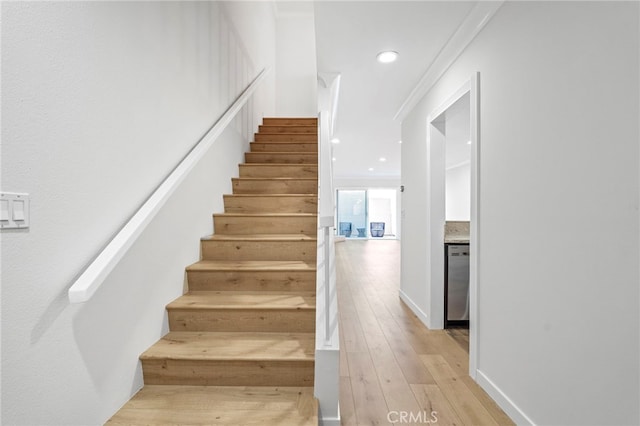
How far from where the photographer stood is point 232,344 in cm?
167

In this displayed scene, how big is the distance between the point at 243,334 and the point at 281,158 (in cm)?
216

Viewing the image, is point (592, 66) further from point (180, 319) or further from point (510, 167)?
point (180, 319)

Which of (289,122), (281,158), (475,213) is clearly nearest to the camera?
(475,213)

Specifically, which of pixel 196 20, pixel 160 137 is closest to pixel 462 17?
pixel 196 20

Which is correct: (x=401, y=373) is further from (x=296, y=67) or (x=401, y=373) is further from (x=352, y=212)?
A: (x=352, y=212)

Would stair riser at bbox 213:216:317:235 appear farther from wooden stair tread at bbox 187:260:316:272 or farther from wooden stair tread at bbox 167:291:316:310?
wooden stair tread at bbox 167:291:316:310

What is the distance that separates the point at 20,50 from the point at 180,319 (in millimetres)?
1446

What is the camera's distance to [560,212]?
1.32 m

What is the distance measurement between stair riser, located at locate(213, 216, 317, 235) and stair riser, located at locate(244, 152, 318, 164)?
3.64 feet

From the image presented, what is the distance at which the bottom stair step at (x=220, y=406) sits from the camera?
4.26ft

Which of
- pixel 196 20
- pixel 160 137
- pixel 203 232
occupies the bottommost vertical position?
pixel 203 232

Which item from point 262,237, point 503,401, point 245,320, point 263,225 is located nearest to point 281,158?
point 263,225

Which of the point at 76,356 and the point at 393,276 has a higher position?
the point at 76,356

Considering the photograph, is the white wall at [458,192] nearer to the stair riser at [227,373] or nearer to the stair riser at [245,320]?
the stair riser at [245,320]
